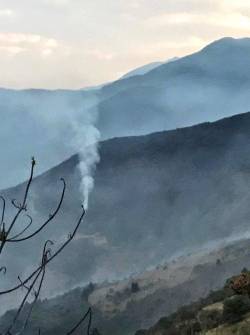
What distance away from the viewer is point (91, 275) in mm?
167000

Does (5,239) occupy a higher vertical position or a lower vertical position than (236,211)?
lower

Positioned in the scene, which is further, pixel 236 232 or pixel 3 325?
pixel 236 232

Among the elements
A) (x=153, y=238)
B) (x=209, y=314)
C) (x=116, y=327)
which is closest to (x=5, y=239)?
(x=209, y=314)

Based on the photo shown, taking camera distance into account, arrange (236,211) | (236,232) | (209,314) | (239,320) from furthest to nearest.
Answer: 1. (236,211)
2. (236,232)
3. (209,314)
4. (239,320)

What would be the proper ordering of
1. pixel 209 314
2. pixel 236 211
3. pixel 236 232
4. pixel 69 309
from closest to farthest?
pixel 209 314 < pixel 69 309 < pixel 236 232 < pixel 236 211

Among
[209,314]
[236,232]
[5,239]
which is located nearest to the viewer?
[5,239]

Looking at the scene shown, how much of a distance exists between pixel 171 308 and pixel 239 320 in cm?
7549

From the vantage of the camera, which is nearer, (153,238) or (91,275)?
(91,275)

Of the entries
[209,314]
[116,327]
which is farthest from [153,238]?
[209,314]

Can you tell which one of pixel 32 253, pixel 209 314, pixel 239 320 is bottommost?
pixel 239 320

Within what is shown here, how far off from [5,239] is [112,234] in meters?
193

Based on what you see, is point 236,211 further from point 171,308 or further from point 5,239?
point 5,239

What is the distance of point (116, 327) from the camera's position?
90188 millimetres

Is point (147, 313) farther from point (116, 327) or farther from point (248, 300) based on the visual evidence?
point (248, 300)
